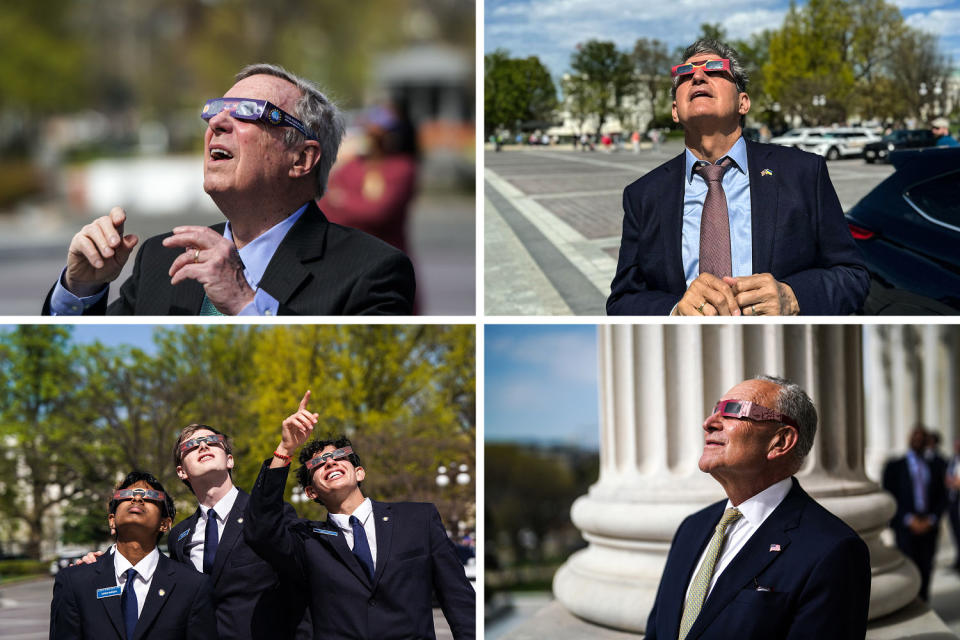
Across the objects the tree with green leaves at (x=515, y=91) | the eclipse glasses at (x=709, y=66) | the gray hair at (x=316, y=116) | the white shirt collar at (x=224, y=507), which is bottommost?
the white shirt collar at (x=224, y=507)

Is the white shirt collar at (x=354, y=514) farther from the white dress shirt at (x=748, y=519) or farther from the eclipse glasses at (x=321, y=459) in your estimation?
the white dress shirt at (x=748, y=519)

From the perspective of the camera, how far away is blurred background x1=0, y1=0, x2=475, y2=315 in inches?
1003

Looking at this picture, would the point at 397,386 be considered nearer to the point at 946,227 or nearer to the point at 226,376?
the point at 226,376

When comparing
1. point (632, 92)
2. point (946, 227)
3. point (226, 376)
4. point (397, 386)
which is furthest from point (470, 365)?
point (946, 227)

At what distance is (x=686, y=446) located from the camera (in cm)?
424

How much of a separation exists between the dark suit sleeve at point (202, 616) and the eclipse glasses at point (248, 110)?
1.65m

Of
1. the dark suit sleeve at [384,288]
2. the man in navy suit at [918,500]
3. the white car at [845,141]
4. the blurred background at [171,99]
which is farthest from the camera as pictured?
the blurred background at [171,99]

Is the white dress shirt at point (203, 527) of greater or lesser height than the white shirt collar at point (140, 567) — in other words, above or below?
above

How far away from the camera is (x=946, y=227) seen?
3.93 m

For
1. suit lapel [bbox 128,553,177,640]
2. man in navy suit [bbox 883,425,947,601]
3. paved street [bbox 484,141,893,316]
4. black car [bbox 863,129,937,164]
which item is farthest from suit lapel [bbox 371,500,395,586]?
man in navy suit [bbox 883,425,947,601]

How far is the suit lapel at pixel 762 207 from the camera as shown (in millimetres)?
3297

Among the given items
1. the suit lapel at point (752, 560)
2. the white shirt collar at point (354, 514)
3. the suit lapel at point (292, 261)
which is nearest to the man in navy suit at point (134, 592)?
the white shirt collar at point (354, 514)

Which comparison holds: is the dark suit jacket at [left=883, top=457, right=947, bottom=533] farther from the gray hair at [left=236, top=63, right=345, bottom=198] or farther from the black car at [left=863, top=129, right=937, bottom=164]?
the gray hair at [left=236, top=63, right=345, bottom=198]

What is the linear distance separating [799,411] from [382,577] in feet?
5.20
